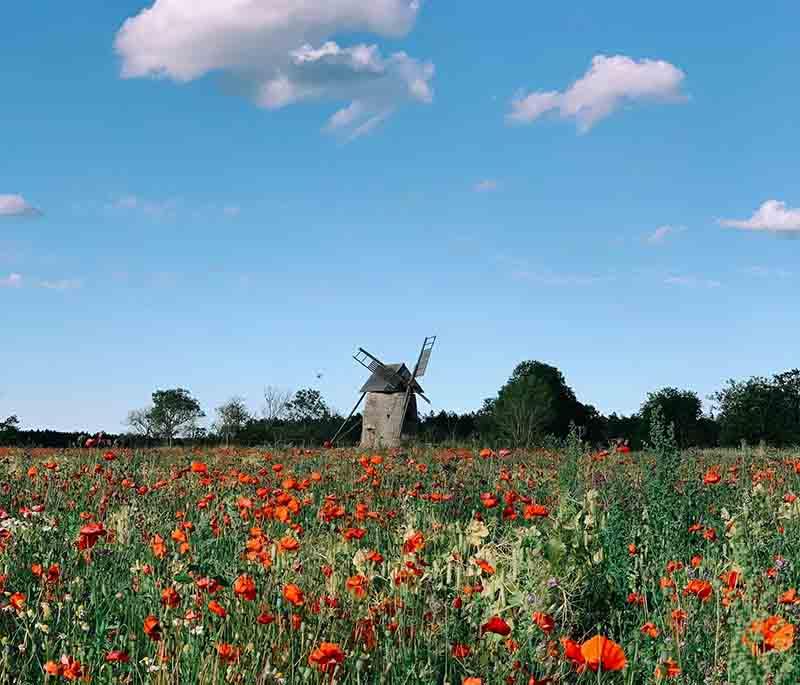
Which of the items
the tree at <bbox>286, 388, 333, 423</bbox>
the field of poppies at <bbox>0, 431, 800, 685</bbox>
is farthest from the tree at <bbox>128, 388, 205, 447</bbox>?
the field of poppies at <bbox>0, 431, 800, 685</bbox>

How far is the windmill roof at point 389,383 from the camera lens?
1533 inches

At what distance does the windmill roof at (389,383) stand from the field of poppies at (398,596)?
30.0 metres

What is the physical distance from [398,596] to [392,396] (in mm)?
33518

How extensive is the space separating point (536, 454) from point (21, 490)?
9.71 m

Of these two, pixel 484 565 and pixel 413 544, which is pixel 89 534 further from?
pixel 484 565

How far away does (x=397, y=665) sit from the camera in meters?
4.06

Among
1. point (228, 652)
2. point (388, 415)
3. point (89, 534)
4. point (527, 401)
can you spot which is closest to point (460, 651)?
point (228, 652)

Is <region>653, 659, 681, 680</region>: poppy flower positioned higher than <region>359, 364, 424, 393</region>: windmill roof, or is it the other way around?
<region>359, 364, 424, 393</region>: windmill roof

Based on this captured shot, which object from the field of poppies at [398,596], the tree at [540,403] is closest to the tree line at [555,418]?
the tree at [540,403]

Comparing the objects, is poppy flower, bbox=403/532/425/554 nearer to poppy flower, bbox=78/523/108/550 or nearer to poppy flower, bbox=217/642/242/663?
poppy flower, bbox=217/642/242/663

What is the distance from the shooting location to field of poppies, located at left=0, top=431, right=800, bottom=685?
3.93m

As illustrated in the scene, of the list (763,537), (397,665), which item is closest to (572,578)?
(397,665)

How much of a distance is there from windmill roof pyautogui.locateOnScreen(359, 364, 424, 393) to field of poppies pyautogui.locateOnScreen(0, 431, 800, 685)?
30010mm

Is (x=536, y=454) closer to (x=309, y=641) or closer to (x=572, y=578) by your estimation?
(x=572, y=578)
